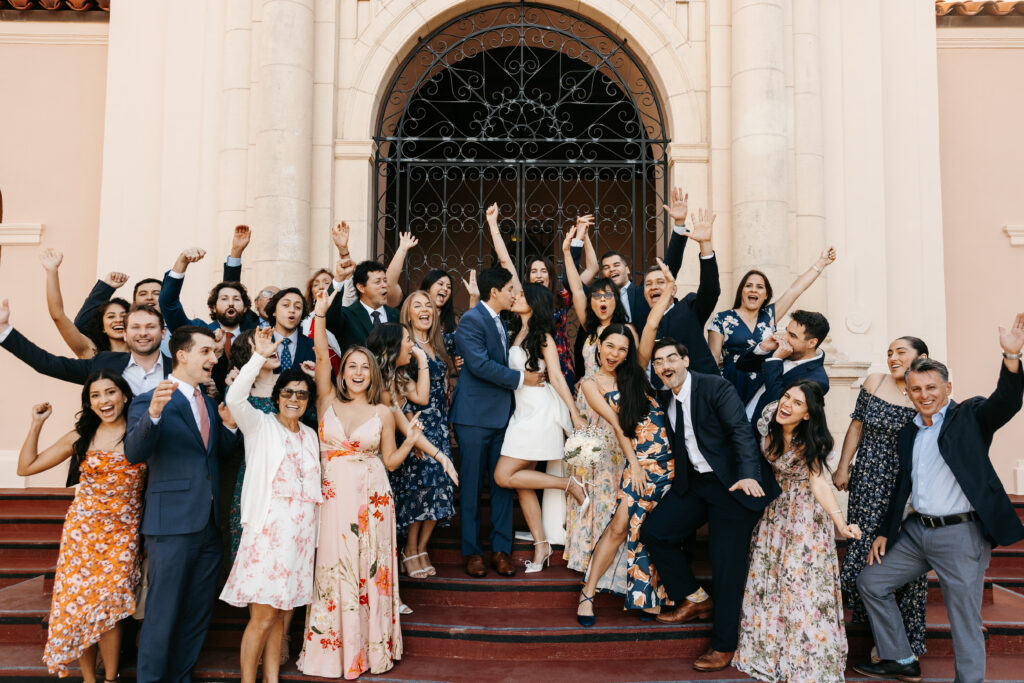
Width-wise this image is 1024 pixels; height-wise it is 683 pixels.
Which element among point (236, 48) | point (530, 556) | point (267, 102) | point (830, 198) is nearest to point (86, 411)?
point (530, 556)

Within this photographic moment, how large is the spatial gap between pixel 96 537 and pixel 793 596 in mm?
4064

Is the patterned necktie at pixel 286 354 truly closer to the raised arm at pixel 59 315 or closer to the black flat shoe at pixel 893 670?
the raised arm at pixel 59 315

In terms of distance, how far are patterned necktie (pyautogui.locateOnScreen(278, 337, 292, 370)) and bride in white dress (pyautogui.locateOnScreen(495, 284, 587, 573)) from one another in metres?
1.60

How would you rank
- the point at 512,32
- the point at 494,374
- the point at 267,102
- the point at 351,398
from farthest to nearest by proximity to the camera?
the point at 512,32 < the point at 267,102 < the point at 494,374 < the point at 351,398

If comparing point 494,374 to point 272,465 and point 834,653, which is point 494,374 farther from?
point 834,653

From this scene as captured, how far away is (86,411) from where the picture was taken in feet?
14.5

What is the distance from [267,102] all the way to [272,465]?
→ 4.53m

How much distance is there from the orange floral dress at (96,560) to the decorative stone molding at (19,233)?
5757 millimetres

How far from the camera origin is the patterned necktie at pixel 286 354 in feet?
17.1

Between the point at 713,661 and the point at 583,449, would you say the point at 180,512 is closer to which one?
the point at 583,449

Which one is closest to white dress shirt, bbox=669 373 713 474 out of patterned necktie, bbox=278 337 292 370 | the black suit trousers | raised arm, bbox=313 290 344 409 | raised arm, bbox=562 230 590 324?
the black suit trousers

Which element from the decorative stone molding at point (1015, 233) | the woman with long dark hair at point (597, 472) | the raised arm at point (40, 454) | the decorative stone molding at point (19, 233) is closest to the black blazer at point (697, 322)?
the woman with long dark hair at point (597, 472)

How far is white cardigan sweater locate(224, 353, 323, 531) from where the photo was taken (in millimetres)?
4309

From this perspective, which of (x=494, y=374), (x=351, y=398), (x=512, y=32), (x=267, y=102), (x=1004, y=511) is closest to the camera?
(x=1004, y=511)
